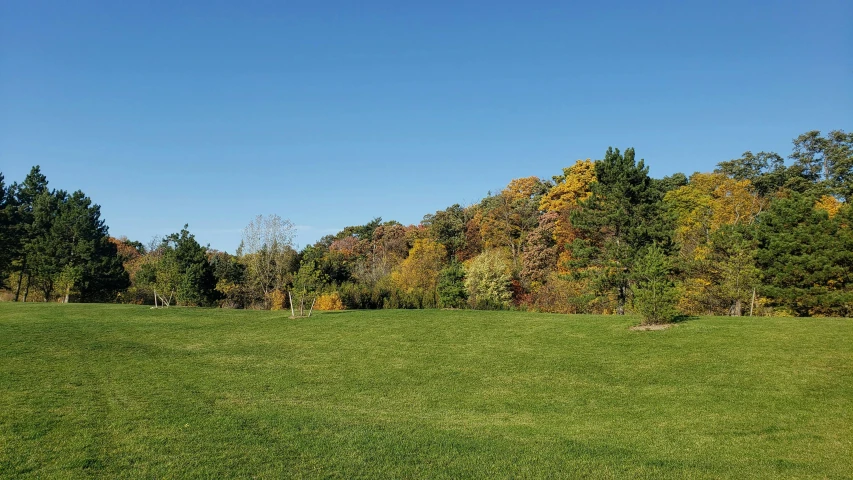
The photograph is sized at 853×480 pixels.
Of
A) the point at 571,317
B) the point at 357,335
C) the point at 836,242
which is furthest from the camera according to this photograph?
the point at 836,242

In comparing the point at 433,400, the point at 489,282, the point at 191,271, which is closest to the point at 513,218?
the point at 489,282

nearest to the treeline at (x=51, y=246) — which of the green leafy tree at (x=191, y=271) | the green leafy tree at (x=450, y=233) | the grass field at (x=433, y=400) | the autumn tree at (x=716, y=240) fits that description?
the green leafy tree at (x=191, y=271)

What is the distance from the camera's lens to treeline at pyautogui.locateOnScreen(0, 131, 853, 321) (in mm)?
26828

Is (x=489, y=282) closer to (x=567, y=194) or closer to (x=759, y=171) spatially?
(x=567, y=194)

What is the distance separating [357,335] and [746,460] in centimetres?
1564

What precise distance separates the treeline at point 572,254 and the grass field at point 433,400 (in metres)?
5.06

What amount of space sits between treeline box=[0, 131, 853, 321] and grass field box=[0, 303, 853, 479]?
Answer: 199 inches

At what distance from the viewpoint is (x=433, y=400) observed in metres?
12.2

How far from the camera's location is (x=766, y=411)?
33.4 ft

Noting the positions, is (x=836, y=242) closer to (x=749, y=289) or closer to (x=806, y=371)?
(x=749, y=289)

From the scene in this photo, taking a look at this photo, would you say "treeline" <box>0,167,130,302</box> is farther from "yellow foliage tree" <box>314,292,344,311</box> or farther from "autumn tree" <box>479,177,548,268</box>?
"autumn tree" <box>479,177,548,268</box>

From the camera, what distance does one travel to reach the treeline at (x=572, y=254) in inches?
1056

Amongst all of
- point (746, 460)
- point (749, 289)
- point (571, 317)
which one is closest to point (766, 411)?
point (746, 460)

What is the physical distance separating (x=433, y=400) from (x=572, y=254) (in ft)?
82.9
